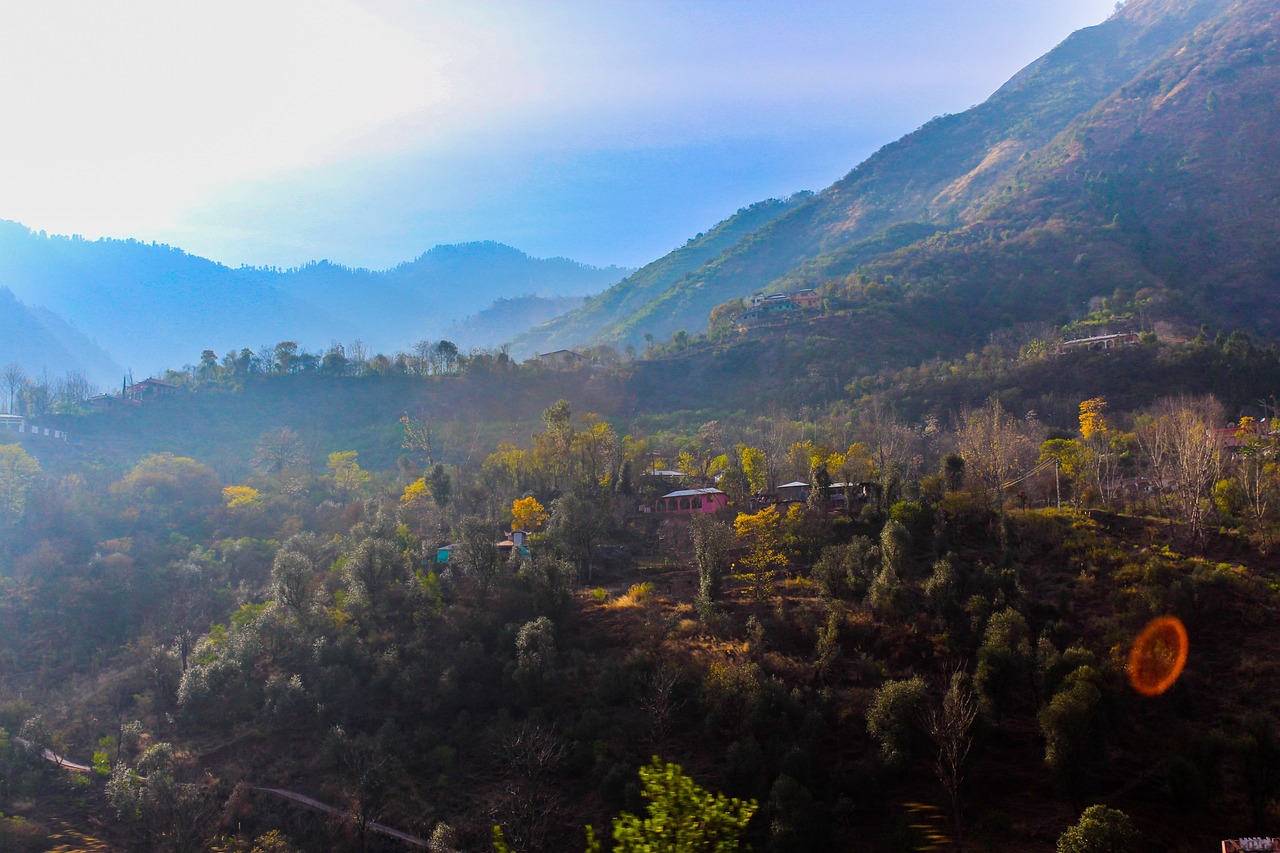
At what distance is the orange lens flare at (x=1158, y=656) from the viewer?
19.1 metres

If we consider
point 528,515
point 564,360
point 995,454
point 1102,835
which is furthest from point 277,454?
point 1102,835

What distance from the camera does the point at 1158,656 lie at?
19.6 m

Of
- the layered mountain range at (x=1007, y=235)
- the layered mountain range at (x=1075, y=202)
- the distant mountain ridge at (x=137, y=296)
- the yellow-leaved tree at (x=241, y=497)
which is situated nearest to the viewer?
the yellow-leaved tree at (x=241, y=497)

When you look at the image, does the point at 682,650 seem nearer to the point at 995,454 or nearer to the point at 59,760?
the point at 995,454

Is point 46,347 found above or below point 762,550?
above

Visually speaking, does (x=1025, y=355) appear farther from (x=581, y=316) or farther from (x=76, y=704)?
(x=581, y=316)

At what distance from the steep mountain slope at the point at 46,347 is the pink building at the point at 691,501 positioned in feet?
371

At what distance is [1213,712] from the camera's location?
18.4 meters

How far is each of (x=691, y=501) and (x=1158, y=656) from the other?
21431mm

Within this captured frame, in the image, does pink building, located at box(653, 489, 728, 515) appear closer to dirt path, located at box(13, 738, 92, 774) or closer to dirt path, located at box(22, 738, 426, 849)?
dirt path, located at box(22, 738, 426, 849)

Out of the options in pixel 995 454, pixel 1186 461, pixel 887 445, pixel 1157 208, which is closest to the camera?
pixel 1186 461

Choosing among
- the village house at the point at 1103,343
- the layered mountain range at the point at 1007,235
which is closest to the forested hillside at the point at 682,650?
the village house at the point at 1103,343

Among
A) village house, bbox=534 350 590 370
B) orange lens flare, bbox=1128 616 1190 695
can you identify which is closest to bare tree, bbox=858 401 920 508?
orange lens flare, bbox=1128 616 1190 695

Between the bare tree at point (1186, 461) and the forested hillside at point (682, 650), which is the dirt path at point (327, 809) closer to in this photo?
the forested hillside at point (682, 650)
